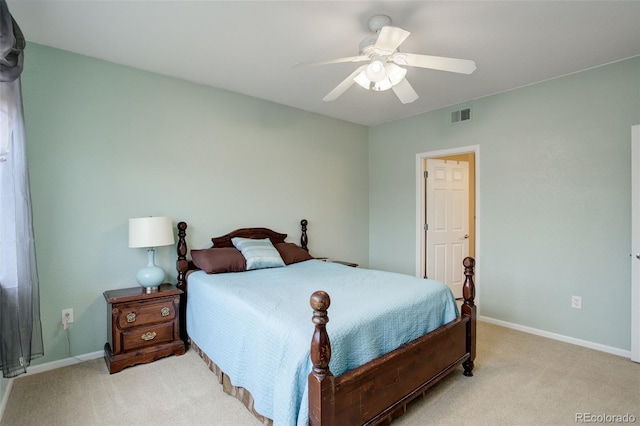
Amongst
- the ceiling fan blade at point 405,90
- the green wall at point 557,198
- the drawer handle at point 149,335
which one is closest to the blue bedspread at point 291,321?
the drawer handle at point 149,335

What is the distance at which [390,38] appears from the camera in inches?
75.9

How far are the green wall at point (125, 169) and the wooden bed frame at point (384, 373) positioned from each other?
2.25 m

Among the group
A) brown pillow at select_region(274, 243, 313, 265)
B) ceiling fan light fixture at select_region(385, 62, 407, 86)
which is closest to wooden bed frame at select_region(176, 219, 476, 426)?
ceiling fan light fixture at select_region(385, 62, 407, 86)

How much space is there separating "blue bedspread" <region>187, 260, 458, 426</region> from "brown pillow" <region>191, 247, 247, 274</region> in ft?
0.28

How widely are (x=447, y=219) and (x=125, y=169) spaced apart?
3.92 meters

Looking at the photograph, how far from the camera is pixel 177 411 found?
6.73 feet

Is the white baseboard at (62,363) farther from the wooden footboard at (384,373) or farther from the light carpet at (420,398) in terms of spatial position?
the wooden footboard at (384,373)

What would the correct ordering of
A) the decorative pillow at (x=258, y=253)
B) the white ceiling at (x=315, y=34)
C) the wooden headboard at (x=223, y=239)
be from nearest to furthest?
the white ceiling at (x=315, y=34) < the wooden headboard at (x=223, y=239) < the decorative pillow at (x=258, y=253)

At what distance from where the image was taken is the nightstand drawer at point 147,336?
258 centimetres

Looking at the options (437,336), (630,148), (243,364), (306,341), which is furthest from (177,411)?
(630,148)

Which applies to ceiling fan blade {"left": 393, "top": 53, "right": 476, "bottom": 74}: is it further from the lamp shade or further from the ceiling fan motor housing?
the lamp shade

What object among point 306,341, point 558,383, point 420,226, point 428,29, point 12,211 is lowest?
point 558,383

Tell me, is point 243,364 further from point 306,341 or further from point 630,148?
point 630,148

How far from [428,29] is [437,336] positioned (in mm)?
2134
